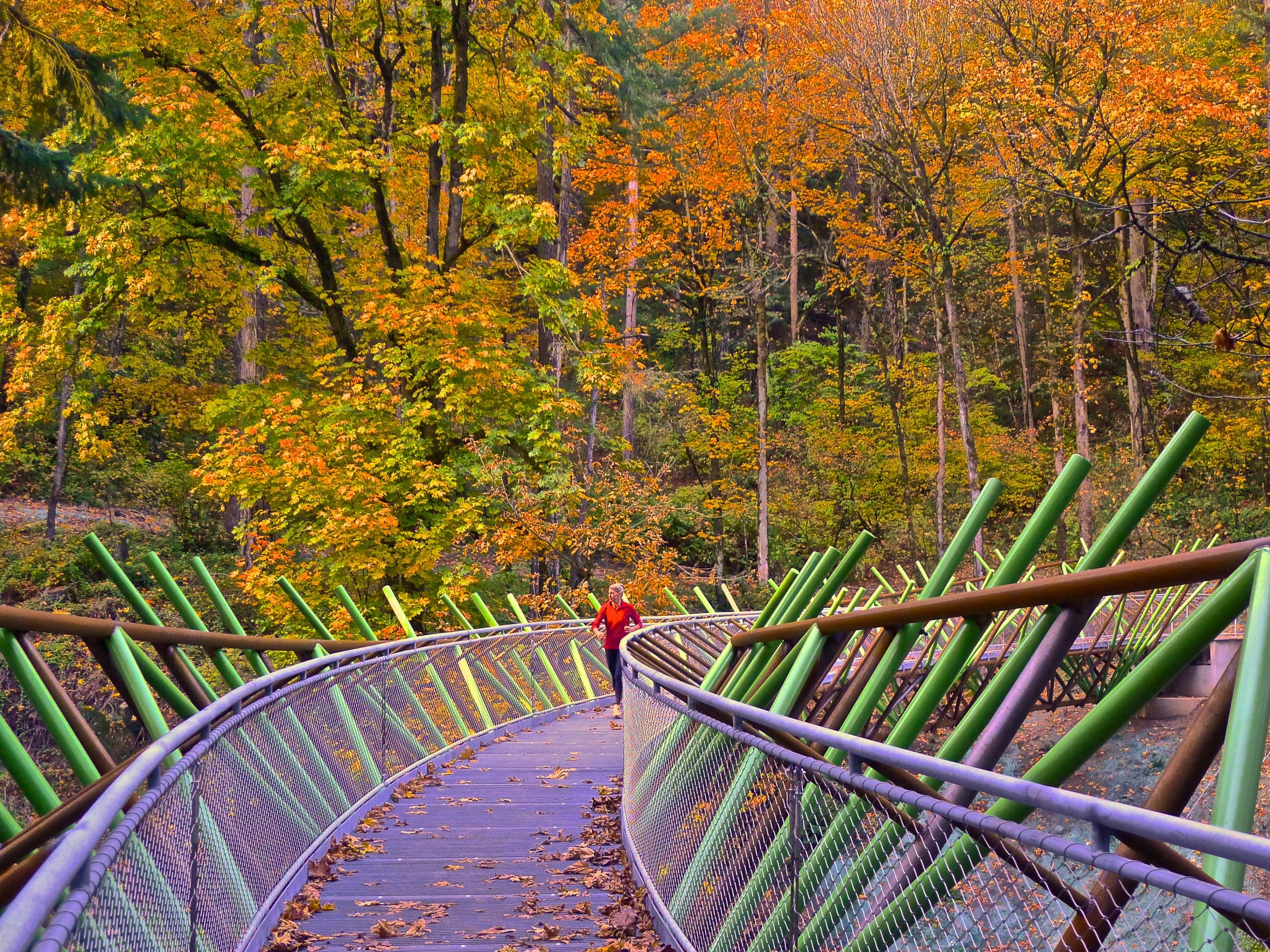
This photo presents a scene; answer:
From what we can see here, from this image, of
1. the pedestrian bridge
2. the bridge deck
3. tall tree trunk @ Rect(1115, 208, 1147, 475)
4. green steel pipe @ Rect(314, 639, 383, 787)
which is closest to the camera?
the pedestrian bridge

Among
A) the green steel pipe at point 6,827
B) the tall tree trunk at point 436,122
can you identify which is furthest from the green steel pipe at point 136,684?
the tall tree trunk at point 436,122

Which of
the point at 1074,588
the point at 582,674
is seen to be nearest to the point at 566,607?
the point at 582,674

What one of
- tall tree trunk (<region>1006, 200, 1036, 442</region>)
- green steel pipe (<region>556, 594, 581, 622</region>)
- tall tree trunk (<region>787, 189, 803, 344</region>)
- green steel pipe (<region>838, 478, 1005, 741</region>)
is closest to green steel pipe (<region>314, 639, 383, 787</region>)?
green steel pipe (<region>838, 478, 1005, 741</region>)

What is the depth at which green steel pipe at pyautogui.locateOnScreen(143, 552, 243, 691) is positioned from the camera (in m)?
7.11

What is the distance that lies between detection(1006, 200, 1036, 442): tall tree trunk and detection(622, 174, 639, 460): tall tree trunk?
9.57 m

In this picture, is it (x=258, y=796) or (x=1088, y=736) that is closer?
(x=1088, y=736)

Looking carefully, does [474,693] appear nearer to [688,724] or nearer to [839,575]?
[839,575]

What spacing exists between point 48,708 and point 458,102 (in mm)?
16157

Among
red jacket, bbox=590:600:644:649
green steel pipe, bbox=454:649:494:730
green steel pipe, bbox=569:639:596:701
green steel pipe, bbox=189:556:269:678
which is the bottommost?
green steel pipe, bbox=569:639:596:701

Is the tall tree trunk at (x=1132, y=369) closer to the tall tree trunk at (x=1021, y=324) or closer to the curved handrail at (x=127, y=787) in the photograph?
the tall tree trunk at (x=1021, y=324)

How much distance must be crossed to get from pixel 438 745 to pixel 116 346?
1787 centimetres

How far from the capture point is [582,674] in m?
16.9

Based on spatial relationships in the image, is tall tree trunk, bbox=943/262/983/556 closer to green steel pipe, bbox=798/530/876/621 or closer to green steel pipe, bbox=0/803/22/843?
green steel pipe, bbox=798/530/876/621

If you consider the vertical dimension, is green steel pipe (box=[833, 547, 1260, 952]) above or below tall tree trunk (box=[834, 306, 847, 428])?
above
